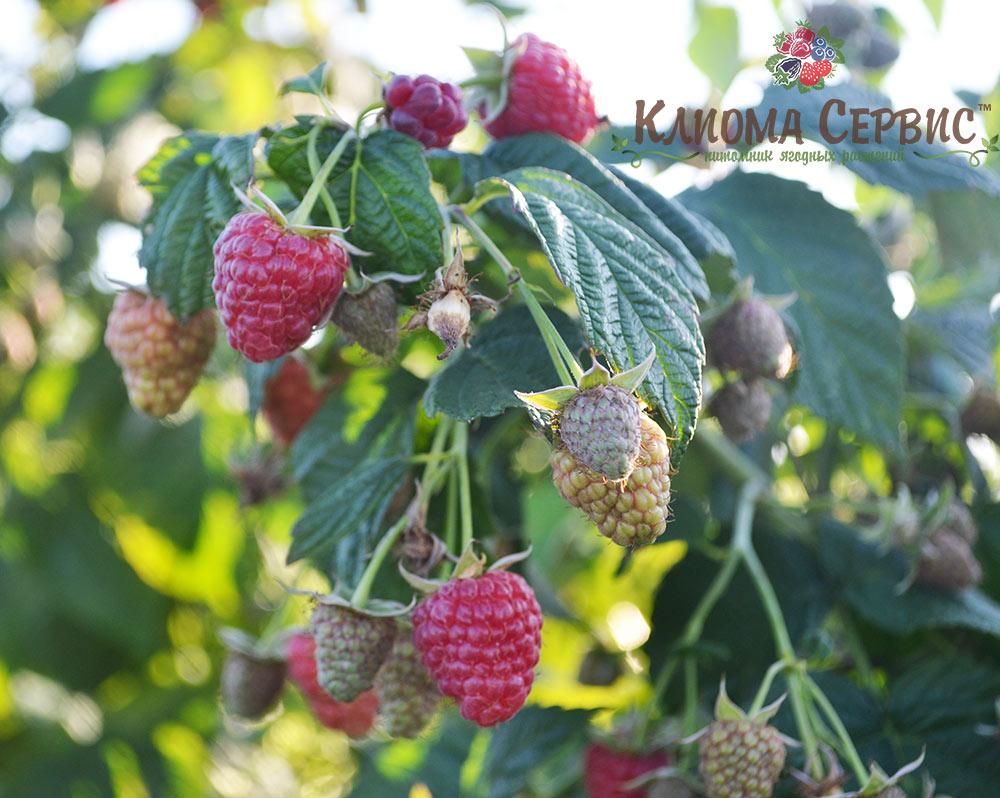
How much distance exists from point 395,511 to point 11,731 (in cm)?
150

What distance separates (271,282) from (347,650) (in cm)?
26

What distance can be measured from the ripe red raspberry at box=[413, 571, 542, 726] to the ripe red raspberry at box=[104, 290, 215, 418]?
30cm

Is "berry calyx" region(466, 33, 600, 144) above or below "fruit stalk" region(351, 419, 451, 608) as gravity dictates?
above

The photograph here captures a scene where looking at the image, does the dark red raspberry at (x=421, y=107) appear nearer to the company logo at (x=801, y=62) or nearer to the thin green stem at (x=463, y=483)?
the thin green stem at (x=463, y=483)

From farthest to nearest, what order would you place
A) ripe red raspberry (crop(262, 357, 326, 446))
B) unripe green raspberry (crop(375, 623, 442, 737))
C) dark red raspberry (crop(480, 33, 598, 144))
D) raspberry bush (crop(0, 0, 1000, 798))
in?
1. ripe red raspberry (crop(262, 357, 326, 446))
2. dark red raspberry (crop(480, 33, 598, 144))
3. unripe green raspberry (crop(375, 623, 442, 737))
4. raspberry bush (crop(0, 0, 1000, 798))

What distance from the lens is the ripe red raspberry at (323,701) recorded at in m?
1.02

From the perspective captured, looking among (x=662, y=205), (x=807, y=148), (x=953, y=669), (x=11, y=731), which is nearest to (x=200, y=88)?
(x=11, y=731)

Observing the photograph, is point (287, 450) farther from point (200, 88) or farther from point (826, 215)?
point (200, 88)

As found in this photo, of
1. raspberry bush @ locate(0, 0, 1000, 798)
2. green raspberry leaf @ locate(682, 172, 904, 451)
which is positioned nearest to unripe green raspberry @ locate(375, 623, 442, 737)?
raspberry bush @ locate(0, 0, 1000, 798)

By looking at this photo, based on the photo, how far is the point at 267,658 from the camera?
1.07 m

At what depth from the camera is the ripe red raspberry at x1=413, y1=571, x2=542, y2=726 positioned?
0.75 m

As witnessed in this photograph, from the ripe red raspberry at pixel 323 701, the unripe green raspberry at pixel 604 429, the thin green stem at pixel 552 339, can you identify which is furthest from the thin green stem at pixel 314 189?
the ripe red raspberry at pixel 323 701

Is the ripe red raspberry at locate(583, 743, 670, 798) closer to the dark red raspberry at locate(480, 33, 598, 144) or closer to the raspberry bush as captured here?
the raspberry bush

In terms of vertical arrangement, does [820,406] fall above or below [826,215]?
below
